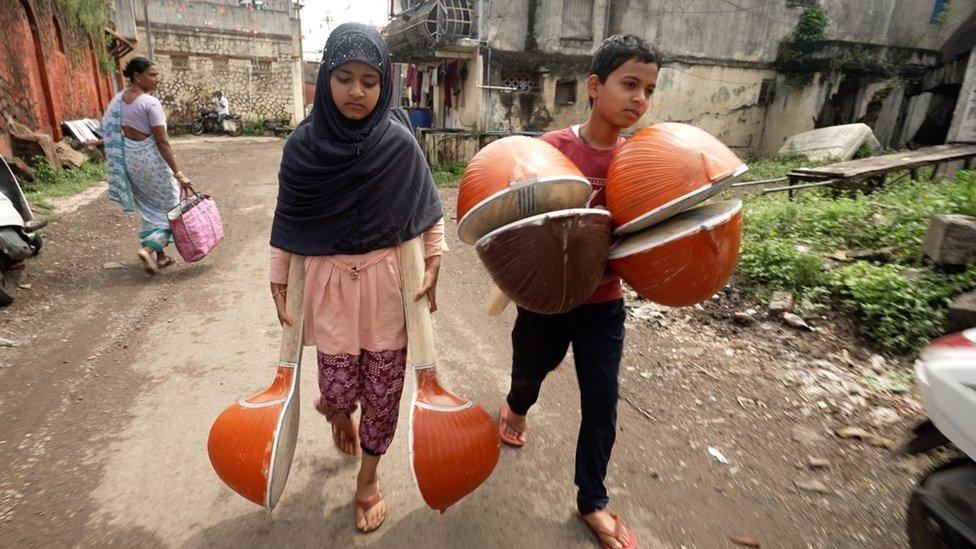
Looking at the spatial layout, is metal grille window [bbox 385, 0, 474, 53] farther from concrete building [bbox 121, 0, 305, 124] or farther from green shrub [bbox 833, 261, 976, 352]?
concrete building [bbox 121, 0, 305, 124]

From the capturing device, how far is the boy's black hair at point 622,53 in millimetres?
1724

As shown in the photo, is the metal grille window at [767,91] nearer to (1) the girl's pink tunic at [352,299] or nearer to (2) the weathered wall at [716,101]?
(2) the weathered wall at [716,101]

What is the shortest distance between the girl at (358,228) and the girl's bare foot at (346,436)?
0.20m

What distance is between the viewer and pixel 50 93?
34.4 ft

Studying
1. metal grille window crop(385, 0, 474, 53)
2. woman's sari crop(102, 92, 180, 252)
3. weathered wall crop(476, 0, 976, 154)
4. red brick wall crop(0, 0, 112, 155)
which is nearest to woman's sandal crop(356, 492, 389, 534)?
woman's sari crop(102, 92, 180, 252)

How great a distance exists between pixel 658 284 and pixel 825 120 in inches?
668

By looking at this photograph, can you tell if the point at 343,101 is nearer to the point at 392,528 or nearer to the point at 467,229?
the point at 467,229

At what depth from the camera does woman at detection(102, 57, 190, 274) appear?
4461 mm

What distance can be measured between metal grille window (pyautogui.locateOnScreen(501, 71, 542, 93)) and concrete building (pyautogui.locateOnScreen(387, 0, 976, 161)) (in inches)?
1.1

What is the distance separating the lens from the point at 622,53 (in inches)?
68.1

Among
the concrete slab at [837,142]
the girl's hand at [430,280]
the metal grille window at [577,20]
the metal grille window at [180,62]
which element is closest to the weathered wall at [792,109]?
the concrete slab at [837,142]

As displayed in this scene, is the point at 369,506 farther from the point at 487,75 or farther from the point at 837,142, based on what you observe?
the point at 837,142

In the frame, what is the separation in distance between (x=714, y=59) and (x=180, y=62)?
19.9 meters

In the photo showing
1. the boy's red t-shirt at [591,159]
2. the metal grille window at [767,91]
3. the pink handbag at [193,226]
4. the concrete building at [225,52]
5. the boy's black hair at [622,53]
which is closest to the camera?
the boy's black hair at [622,53]
